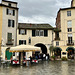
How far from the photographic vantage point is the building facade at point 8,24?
29844 millimetres

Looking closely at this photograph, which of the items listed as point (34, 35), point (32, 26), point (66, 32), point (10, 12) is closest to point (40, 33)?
point (34, 35)

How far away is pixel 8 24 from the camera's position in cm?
3084

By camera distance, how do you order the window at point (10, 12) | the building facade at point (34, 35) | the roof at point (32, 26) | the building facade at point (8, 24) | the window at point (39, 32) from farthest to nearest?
1. the window at point (39, 32)
2. the roof at point (32, 26)
3. the building facade at point (34, 35)
4. the window at point (10, 12)
5. the building facade at point (8, 24)

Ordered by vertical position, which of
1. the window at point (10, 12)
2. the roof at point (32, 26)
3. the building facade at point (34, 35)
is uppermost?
the window at point (10, 12)

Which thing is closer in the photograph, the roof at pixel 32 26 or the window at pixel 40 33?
the roof at pixel 32 26

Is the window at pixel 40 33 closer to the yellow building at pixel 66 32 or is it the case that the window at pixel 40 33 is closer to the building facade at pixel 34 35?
the building facade at pixel 34 35

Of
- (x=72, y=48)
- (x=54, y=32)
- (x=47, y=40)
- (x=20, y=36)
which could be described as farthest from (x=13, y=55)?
(x=72, y=48)

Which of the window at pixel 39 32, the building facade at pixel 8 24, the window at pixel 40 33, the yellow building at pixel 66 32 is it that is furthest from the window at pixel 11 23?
the yellow building at pixel 66 32

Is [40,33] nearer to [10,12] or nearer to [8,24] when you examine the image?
[8,24]

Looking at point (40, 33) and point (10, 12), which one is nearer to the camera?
point (10, 12)

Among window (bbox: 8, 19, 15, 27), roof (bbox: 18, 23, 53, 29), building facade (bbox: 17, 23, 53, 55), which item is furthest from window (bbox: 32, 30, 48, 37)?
window (bbox: 8, 19, 15, 27)

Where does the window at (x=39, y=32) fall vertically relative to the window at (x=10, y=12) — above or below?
below

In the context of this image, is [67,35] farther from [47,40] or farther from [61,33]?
[47,40]

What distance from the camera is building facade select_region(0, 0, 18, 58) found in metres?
29.8
